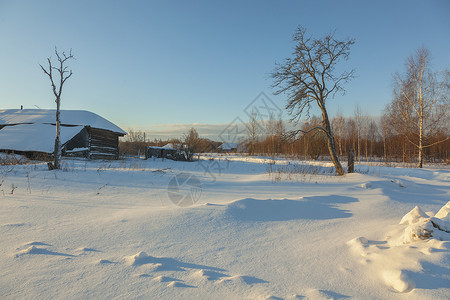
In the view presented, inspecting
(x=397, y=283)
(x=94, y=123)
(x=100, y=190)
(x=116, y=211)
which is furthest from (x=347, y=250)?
(x=94, y=123)

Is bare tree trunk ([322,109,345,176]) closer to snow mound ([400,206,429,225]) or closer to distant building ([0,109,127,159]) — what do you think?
snow mound ([400,206,429,225])

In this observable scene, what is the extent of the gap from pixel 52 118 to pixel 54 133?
9.57ft

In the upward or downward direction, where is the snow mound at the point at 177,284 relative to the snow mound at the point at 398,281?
downward

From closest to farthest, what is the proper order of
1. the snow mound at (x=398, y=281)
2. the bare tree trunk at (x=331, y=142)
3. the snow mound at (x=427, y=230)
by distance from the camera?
the snow mound at (x=398, y=281), the snow mound at (x=427, y=230), the bare tree trunk at (x=331, y=142)

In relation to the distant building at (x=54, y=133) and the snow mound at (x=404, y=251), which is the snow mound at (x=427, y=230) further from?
the distant building at (x=54, y=133)

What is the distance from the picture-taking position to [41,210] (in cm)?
421

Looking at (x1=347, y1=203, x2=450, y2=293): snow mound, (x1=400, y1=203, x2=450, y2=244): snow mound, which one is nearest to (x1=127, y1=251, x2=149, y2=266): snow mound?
(x1=347, y1=203, x2=450, y2=293): snow mound

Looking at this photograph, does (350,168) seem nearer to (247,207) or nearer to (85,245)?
(247,207)

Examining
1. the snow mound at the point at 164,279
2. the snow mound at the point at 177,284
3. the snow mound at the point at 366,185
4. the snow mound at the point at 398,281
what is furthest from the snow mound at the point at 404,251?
the snow mound at the point at 366,185

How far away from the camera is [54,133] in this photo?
1758cm

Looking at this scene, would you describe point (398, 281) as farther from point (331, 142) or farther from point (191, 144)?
point (191, 144)

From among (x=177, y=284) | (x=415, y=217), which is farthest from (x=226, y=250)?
(x=415, y=217)

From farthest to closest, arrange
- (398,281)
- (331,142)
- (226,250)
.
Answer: (331,142)
(226,250)
(398,281)

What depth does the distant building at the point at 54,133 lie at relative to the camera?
642 inches
